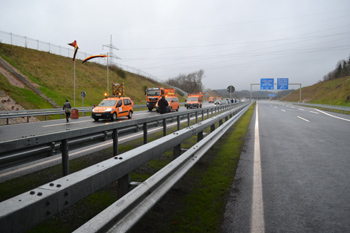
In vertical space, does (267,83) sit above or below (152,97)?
above

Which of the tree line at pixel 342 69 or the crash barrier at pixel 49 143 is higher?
the tree line at pixel 342 69

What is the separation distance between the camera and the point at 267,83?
62.9 metres

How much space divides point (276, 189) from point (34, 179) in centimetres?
463

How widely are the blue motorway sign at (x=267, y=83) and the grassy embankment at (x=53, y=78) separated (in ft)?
91.1

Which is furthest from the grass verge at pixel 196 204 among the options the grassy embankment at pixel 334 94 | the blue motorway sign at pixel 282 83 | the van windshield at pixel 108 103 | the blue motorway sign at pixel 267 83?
the blue motorway sign at pixel 267 83

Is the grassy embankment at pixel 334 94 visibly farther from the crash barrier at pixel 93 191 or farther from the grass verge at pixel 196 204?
the crash barrier at pixel 93 191

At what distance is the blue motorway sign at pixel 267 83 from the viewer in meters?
62.4

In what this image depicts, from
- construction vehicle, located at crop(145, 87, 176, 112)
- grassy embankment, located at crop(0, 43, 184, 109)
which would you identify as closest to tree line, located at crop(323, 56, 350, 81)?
grassy embankment, located at crop(0, 43, 184, 109)

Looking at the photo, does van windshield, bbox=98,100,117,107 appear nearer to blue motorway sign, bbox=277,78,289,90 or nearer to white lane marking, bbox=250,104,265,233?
white lane marking, bbox=250,104,265,233

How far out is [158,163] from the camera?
22.0 feet

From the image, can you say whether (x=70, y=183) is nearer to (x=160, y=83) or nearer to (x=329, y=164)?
(x=329, y=164)

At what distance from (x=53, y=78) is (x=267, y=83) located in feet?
148

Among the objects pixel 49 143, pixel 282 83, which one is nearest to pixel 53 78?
pixel 49 143

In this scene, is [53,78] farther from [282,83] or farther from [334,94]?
[334,94]
